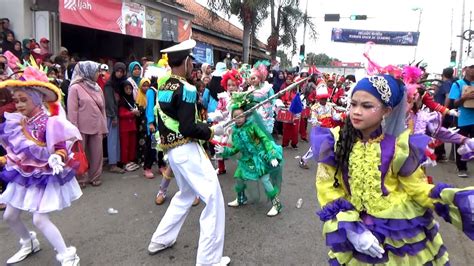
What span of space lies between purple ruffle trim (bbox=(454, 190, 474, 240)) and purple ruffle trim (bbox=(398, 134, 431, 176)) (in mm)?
310

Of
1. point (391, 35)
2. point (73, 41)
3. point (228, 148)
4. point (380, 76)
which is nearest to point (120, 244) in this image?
point (228, 148)

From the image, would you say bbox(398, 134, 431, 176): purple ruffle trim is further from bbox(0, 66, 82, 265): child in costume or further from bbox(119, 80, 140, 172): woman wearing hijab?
bbox(119, 80, 140, 172): woman wearing hijab

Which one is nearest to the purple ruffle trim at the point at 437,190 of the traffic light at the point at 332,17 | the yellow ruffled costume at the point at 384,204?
the yellow ruffled costume at the point at 384,204

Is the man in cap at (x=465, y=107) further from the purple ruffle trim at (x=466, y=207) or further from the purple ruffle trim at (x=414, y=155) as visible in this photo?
the purple ruffle trim at (x=466, y=207)

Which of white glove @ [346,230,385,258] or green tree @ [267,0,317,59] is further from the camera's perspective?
green tree @ [267,0,317,59]

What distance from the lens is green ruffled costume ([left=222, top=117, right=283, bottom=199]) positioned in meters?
4.90

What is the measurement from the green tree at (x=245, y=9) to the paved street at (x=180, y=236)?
13740 mm

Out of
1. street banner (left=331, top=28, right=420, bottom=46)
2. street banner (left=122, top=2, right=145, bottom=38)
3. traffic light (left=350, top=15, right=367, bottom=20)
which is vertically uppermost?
street banner (left=331, top=28, right=420, bottom=46)

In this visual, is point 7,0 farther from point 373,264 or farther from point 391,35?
point 391,35

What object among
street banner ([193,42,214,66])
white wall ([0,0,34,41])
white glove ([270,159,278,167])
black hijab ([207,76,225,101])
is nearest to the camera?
white glove ([270,159,278,167])

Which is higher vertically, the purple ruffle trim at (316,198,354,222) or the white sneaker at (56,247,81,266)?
the purple ruffle trim at (316,198,354,222)

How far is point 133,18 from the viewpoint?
12.2 metres

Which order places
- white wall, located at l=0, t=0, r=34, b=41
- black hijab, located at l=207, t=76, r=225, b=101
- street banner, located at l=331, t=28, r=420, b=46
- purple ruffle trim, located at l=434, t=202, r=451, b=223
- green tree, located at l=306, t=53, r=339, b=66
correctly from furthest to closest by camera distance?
1. street banner, located at l=331, t=28, r=420, b=46
2. green tree, located at l=306, t=53, r=339, b=66
3. white wall, located at l=0, t=0, r=34, b=41
4. black hijab, located at l=207, t=76, r=225, b=101
5. purple ruffle trim, located at l=434, t=202, r=451, b=223

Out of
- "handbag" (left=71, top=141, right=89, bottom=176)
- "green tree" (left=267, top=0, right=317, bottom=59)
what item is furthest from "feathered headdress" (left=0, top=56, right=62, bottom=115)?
"green tree" (left=267, top=0, right=317, bottom=59)
